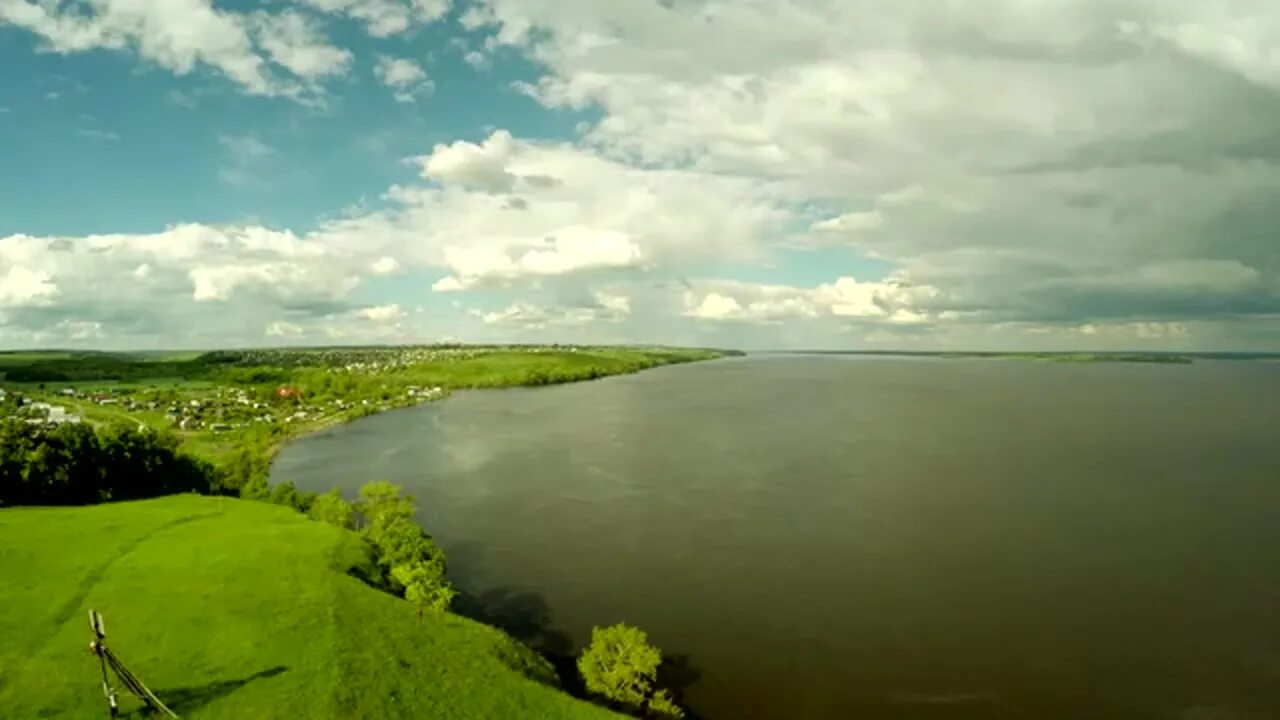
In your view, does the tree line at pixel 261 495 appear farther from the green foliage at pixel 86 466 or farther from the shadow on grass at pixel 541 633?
the shadow on grass at pixel 541 633

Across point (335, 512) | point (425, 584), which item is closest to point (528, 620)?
point (425, 584)

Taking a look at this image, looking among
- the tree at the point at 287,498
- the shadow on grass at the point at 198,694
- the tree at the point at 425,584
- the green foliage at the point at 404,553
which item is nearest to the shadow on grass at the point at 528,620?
the green foliage at the point at 404,553

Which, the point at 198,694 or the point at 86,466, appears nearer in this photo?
the point at 198,694

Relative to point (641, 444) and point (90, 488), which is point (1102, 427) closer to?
point (641, 444)

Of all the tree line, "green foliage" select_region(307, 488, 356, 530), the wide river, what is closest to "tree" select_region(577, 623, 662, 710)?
the tree line

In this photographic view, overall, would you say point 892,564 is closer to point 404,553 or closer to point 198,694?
point 404,553

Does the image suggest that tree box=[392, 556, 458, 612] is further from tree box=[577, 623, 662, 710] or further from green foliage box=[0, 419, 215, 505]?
green foliage box=[0, 419, 215, 505]
